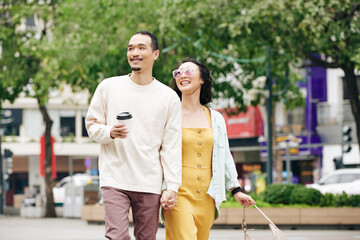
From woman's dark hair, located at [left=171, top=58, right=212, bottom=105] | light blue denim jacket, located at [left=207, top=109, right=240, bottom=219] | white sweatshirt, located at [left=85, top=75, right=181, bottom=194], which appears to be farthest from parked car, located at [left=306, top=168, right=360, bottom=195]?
white sweatshirt, located at [left=85, top=75, right=181, bottom=194]

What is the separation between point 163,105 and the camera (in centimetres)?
593

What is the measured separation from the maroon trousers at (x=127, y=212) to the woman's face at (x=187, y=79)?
1076 mm

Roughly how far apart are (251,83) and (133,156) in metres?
20.5

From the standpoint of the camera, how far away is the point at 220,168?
647 centimetres

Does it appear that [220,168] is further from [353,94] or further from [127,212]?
[353,94]

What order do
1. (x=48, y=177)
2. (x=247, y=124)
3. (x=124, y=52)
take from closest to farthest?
(x=124, y=52), (x=48, y=177), (x=247, y=124)

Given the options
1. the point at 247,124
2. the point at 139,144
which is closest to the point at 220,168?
the point at 139,144

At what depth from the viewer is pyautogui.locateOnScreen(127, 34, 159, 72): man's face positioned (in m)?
5.91

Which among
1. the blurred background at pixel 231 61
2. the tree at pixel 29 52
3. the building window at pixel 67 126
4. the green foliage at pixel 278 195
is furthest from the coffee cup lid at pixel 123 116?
the building window at pixel 67 126

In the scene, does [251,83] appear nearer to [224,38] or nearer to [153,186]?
[224,38]

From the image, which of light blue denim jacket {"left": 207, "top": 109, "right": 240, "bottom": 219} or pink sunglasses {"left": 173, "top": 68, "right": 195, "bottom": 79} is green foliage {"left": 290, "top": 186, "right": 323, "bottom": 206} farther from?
pink sunglasses {"left": 173, "top": 68, "right": 195, "bottom": 79}

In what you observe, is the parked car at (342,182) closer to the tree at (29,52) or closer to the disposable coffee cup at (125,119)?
the tree at (29,52)

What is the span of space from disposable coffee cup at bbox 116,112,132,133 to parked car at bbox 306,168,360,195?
991 inches

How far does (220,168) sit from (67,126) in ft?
174
